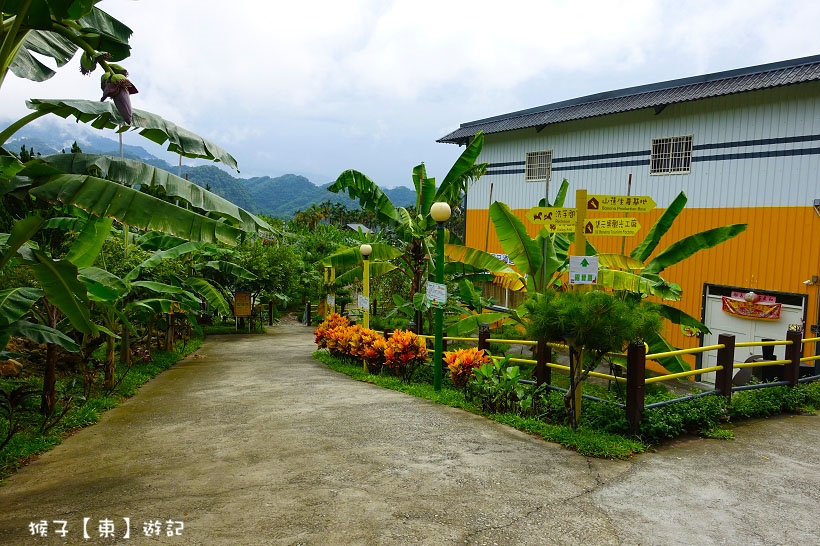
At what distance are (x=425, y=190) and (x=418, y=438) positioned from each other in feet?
21.6

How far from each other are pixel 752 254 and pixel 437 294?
7828 mm

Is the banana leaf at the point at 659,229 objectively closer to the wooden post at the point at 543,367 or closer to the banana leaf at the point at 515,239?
the banana leaf at the point at 515,239

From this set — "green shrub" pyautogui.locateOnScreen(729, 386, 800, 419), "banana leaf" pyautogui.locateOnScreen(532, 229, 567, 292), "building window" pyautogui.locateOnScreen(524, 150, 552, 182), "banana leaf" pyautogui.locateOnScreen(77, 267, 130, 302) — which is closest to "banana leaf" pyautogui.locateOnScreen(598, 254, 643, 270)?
"banana leaf" pyautogui.locateOnScreen(532, 229, 567, 292)

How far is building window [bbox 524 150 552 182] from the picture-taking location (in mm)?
16547

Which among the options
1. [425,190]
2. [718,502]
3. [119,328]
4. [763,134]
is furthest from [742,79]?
[119,328]

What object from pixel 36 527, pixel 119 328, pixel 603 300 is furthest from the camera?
pixel 119 328

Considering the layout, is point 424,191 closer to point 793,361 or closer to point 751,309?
point 793,361

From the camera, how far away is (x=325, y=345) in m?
13.9

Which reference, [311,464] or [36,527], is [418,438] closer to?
[311,464]

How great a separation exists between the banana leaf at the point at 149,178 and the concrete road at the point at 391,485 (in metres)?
2.38

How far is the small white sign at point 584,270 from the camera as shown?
7.12 m

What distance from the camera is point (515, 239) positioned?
9250 mm

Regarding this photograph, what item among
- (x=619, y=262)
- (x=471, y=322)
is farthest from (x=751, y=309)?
(x=471, y=322)

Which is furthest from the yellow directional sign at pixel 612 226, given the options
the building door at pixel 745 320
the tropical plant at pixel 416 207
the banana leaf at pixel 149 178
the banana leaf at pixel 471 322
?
the building door at pixel 745 320
